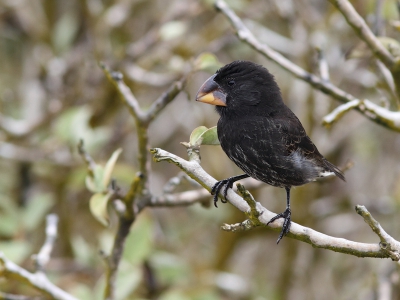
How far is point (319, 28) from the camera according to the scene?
12.1ft

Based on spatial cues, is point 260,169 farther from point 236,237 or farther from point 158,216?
point 158,216

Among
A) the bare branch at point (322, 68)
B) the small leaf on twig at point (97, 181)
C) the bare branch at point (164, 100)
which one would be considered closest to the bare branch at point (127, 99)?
the bare branch at point (164, 100)

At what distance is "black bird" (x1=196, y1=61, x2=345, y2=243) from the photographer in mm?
2197

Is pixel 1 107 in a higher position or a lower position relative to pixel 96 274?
higher

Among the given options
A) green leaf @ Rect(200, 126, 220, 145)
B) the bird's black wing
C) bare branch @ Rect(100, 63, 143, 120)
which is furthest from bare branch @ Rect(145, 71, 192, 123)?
the bird's black wing

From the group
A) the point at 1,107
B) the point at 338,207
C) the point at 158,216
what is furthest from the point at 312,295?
the point at 1,107

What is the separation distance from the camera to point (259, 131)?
223 cm

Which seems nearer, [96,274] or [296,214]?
[96,274]

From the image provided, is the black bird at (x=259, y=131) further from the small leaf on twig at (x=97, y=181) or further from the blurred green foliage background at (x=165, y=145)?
the blurred green foliage background at (x=165, y=145)

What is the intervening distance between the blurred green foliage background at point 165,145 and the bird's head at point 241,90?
0.75 metres

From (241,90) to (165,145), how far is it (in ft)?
8.56

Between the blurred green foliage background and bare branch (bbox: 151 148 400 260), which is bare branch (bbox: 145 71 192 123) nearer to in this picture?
bare branch (bbox: 151 148 400 260)

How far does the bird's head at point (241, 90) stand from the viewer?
237 centimetres

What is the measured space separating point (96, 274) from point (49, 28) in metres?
2.03
